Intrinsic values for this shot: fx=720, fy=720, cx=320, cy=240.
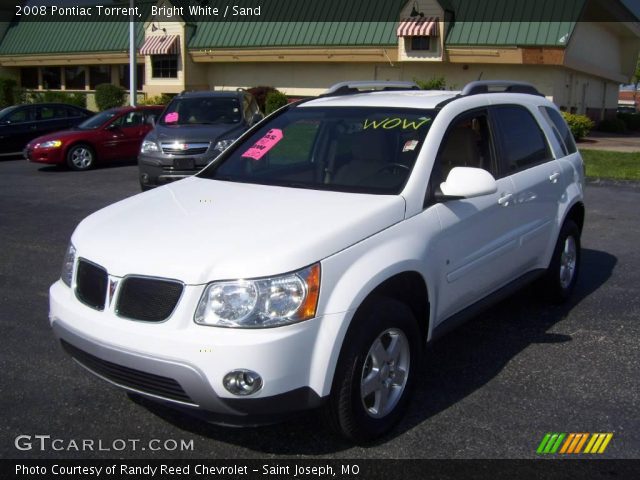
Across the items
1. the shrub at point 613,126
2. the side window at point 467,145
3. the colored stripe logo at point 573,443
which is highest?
the side window at point 467,145

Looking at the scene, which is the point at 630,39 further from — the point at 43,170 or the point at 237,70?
the point at 43,170

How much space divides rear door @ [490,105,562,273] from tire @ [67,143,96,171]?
13.0 m

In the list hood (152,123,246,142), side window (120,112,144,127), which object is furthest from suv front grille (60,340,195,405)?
side window (120,112,144,127)

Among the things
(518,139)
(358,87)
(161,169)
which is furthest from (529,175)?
(161,169)

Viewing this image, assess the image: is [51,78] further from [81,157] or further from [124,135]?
[81,157]

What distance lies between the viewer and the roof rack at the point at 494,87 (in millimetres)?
5164

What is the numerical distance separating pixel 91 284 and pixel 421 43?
Answer: 26.6m

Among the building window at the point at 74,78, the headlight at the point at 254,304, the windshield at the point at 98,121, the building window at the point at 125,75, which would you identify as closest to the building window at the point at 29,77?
the building window at the point at 74,78

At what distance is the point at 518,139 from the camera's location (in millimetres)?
5445

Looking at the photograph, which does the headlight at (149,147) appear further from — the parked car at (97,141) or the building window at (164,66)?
the building window at (164,66)

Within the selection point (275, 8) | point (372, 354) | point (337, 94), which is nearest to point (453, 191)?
point (372, 354)

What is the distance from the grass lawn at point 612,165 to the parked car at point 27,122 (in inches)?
543

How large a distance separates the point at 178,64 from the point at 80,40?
20.6 feet

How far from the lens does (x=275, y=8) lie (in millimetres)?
32031
